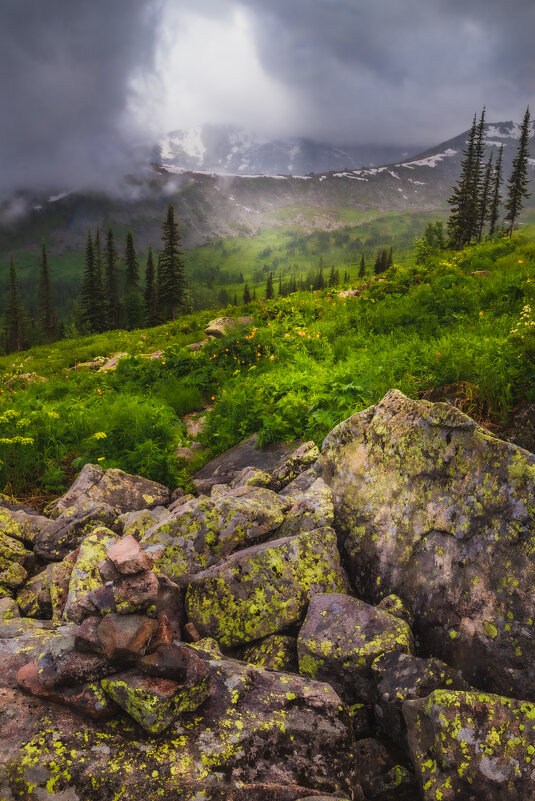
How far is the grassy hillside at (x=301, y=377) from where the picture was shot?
7.76 m

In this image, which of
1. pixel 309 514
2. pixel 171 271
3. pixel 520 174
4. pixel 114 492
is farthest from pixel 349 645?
pixel 520 174

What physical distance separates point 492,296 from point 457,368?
6.26 m

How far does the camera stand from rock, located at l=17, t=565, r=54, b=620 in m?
4.73

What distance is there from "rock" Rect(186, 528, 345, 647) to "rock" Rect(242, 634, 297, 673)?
81 millimetres

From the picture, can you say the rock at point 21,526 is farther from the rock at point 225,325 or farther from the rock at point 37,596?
the rock at point 225,325

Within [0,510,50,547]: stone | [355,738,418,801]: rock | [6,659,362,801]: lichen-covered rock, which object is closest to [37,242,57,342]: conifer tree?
[0,510,50,547]: stone

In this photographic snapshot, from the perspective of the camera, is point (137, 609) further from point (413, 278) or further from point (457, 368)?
point (413, 278)

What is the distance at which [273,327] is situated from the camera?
638 inches

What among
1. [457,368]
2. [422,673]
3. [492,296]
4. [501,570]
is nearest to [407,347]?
[457,368]

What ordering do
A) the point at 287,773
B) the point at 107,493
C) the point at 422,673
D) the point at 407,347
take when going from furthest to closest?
the point at 407,347, the point at 107,493, the point at 422,673, the point at 287,773

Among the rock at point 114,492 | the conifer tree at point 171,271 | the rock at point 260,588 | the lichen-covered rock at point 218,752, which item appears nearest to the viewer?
the lichen-covered rock at point 218,752

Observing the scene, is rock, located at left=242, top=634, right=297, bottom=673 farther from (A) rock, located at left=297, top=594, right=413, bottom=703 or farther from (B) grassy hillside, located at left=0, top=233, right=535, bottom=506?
(B) grassy hillside, located at left=0, top=233, right=535, bottom=506

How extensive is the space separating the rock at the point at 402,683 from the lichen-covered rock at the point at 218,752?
37cm

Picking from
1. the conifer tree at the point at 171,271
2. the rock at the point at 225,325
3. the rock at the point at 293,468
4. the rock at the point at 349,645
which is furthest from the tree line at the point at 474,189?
the rock at the point at 349,645
